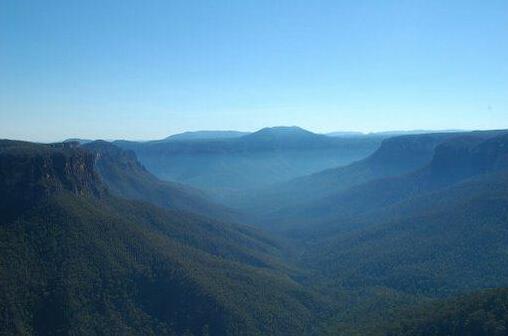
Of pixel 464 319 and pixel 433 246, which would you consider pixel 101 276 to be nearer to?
pixel 464 319

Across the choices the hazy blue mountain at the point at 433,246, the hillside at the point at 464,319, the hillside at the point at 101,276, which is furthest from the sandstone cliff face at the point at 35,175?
the hillside at the point at 464,319

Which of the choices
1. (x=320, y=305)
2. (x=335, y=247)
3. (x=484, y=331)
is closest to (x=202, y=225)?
(x=335, y=247)

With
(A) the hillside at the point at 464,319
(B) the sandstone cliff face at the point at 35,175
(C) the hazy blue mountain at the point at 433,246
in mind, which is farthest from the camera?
(C) the hazy blue mountain at the point at 433,246

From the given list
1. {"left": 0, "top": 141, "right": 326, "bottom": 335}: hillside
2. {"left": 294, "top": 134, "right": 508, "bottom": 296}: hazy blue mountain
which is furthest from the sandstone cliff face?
{"left": 294, "top": 134, "right": 508, "bottom": 296}: hazy blue mountain

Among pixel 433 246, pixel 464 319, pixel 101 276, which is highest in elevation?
pixel 101 276

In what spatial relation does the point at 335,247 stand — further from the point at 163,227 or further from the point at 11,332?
the point at 11,332

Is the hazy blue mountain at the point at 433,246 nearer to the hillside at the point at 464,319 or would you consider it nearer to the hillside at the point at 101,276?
the hillside at the point at 101,276

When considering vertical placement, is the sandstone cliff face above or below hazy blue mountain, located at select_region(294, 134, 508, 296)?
above

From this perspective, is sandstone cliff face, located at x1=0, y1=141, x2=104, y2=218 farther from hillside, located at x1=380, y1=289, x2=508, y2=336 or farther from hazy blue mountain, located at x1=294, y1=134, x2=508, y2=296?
hillside, located at x1=380, y1=289, x2=508, y2=336

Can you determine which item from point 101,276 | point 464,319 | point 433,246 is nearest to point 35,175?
point 101,276
